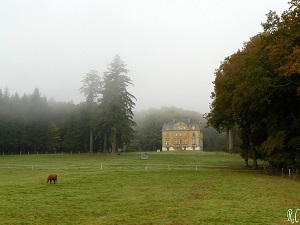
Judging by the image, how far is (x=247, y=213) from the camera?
13.6 meters

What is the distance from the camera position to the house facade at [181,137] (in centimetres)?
13262

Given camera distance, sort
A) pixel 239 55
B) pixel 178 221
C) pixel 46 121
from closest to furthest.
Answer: pixel 178 221
pixel 239 55
pixel 46 121

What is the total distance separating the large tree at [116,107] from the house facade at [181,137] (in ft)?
211

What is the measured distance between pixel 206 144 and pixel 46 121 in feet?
269

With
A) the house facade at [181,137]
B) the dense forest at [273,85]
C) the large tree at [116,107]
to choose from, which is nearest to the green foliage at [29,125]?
the large tree at [116,107]

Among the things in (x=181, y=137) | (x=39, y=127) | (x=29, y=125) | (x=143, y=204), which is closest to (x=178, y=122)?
(x=181, y=137)

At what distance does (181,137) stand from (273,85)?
4152 inches

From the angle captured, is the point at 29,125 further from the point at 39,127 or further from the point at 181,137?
the point at 181,137

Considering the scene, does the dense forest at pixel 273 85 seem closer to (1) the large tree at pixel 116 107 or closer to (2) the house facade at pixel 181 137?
(1) the large tree at pixel 116 107

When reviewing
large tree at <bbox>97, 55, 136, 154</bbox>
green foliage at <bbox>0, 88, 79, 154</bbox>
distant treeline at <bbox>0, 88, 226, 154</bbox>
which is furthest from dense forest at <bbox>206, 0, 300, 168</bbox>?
green foliage at <bbox>0, 88, 79, 154</bbox>

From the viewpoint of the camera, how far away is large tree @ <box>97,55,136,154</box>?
6548 cm

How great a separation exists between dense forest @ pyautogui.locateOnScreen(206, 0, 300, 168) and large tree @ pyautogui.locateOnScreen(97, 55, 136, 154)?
97.2ft

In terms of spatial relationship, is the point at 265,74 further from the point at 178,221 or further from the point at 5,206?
the point at 5,206

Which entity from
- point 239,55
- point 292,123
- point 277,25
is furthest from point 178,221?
point 239,55
